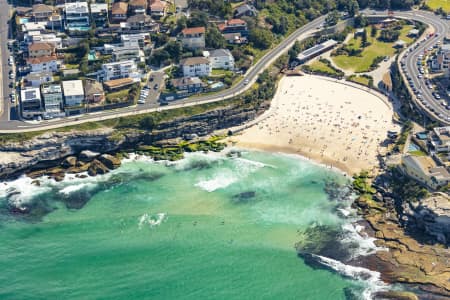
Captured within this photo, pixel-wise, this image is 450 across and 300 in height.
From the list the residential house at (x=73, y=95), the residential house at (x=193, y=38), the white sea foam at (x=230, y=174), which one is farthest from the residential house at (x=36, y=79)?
the white sea foam at (x=230, y=174)

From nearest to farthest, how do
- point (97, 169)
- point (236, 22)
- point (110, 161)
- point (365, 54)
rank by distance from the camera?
point (97, 169) < point (110, 161) < point (365, 54) < point (236, 22)

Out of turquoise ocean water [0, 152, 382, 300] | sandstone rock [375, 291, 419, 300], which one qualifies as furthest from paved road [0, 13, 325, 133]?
sandstone rock [375, 291, 419, 300]

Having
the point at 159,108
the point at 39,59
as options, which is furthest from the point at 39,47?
the point at 159,108

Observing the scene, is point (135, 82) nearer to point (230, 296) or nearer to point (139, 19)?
point (139, 19)

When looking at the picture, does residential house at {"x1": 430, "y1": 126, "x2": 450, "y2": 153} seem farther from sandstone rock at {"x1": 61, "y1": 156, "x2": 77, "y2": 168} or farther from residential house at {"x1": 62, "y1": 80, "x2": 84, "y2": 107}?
residential house at {"x1": 62, "y1": 80, "x2": 84, "y2": 107}

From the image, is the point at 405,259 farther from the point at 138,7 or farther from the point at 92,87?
the point at 138,7

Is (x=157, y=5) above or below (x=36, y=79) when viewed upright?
above

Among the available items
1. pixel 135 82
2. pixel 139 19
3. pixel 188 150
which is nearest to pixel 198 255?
pixel 188 150
